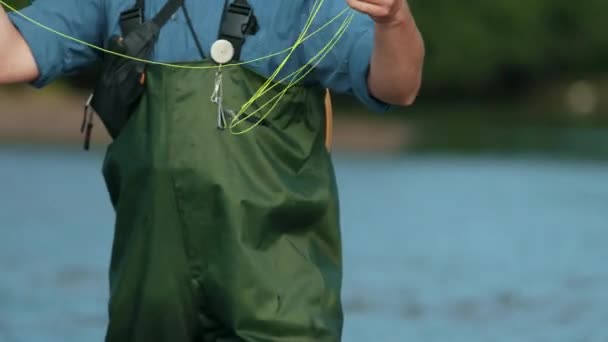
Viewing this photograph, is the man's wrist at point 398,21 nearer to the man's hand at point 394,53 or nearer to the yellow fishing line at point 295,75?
the man's hand at point 394,53

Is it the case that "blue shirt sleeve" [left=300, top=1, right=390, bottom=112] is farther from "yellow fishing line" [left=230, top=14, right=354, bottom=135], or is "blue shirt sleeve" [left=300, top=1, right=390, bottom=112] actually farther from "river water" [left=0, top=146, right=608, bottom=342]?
"river water" [left=0, top=146, right=608, bottom=342]

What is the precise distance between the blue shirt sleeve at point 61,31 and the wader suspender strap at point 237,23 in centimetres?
32

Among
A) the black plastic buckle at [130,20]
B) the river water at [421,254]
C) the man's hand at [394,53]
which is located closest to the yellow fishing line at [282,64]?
the man's hand at [394,53]

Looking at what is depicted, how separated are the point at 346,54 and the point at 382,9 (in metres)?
0.36

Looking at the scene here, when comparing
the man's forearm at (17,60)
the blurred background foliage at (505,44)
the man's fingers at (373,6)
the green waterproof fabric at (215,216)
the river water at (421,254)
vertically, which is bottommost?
the blurred background foliage at (505,44)

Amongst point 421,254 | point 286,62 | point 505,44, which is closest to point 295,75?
point 286,62

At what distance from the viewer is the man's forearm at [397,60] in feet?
13.3

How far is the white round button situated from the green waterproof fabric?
0.12ft

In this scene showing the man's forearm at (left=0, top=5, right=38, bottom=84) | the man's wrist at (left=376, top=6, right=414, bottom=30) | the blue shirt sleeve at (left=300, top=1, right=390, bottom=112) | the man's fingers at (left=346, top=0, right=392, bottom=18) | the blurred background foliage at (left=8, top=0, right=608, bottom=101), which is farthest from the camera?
the blurred background foliage at (left=8, top=0, right=608, bottom=101)

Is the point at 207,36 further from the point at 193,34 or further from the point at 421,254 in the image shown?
the point at 421,254

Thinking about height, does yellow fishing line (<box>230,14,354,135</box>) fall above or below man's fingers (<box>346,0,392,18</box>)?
below

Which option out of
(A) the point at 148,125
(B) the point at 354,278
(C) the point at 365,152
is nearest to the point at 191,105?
(A) the point at 148,125

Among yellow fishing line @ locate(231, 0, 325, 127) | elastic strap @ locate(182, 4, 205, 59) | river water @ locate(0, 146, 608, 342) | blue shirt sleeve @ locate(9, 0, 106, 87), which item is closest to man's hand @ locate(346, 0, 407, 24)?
yellow fishing line @ locate(231, 0, 325, 127)

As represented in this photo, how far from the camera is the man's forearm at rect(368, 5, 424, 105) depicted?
4047 mm
